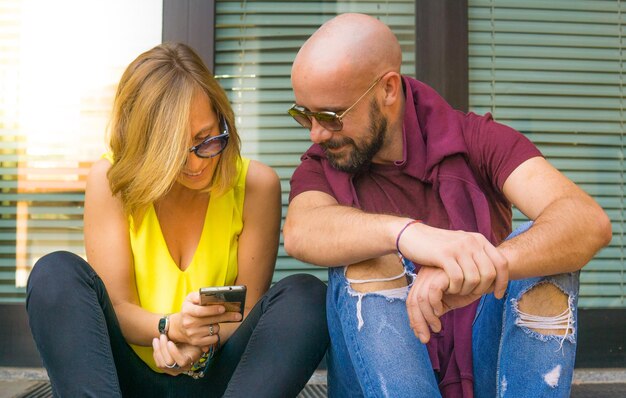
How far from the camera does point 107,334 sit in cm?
208

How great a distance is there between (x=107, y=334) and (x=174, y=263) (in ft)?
1.33

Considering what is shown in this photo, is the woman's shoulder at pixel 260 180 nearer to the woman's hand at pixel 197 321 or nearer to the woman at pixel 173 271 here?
the woman at pixel 173 271

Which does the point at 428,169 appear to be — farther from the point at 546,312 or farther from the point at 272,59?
the point at 272,59

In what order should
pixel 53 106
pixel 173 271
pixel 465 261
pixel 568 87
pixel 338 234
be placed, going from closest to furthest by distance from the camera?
pixel 465 261
pixel 338 234
pixel 173 271
pixel 53 106
pixel 568 87

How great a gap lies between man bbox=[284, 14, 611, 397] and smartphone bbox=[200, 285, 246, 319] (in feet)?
0.76

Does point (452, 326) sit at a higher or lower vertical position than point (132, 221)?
lower

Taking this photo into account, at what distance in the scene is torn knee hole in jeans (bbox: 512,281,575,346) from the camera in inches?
74.9

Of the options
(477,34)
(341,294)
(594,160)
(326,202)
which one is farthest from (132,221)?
(594,160)

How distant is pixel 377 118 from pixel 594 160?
1.94 metres

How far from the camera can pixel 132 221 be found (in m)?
2.46

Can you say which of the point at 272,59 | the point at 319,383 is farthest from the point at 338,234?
the point at 272,59

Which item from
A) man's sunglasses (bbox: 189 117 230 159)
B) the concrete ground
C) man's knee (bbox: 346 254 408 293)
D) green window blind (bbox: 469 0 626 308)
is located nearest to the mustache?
man's sunglasses (bbox: 189 117 230 159)

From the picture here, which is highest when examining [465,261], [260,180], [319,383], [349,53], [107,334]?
[349,53]

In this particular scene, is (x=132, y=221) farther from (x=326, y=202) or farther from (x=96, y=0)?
(x=96, y=0)
